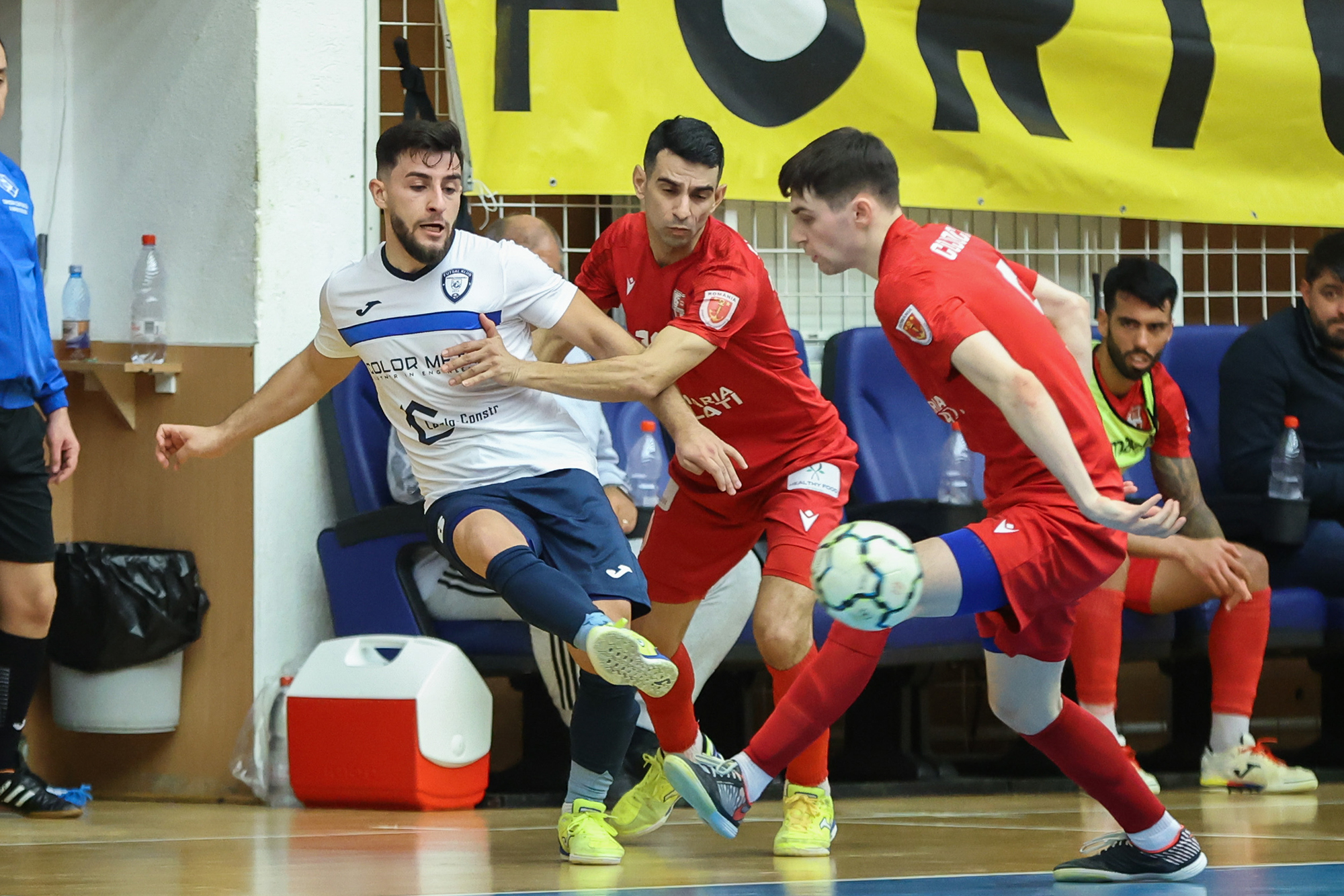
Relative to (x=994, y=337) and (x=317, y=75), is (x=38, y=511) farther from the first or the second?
(x=994, y=337)

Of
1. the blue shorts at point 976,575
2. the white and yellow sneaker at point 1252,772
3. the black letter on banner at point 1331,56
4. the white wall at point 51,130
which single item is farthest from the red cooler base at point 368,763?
the black letter on banner at point 1331,56

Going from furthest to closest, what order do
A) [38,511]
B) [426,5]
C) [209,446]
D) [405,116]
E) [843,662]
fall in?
[426,5] → [405,116] → [38,511] → [209,446] → [843,662]

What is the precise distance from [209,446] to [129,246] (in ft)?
5.89

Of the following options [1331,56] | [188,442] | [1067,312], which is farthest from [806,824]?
[1331,56]

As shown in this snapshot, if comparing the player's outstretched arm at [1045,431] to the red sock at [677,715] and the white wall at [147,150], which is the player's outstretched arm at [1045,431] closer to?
the red sock at [677,715]

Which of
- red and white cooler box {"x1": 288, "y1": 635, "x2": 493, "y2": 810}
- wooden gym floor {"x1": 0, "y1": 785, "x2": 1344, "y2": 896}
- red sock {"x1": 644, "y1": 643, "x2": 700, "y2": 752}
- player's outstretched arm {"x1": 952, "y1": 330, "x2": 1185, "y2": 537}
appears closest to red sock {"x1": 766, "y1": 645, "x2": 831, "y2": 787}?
wooden gym floor {"x1": 0, "y1": 785, "x2": 1344, "y2": 896}

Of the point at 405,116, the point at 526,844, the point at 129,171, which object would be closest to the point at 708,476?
the point at 526,844

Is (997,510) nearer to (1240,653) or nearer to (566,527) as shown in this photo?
(566,527)

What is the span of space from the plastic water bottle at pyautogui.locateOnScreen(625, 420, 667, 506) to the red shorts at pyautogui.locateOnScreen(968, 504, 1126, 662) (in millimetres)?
2026

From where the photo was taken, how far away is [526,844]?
12.1 feet

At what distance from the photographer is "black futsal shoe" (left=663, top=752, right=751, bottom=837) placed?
3.14 metres

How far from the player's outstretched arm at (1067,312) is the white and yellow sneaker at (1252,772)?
1.68 meters

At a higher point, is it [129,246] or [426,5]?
[426,5]

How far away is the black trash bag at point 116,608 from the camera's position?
4.70 meters
